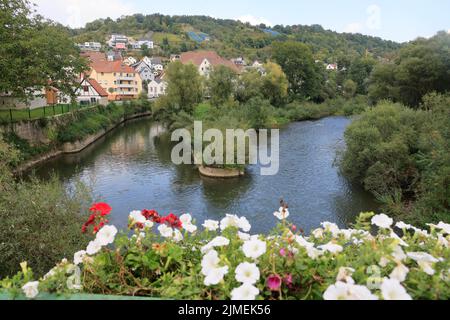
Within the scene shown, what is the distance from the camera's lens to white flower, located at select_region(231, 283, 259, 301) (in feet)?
6.81

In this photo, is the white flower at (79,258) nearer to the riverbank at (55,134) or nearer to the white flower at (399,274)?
the white flower at (399,274)

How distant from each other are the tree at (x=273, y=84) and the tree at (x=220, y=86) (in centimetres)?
943

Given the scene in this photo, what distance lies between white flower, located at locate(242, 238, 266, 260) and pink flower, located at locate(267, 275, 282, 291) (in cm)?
17

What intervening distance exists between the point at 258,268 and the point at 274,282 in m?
0.14

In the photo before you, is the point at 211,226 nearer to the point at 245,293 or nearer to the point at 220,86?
the point at 245,293

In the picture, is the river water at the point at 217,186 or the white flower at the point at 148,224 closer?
the white flower at the point at 148,224

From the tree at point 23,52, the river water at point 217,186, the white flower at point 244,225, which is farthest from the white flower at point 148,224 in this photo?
the tree at point 23,52

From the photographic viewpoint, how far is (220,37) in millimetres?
163000

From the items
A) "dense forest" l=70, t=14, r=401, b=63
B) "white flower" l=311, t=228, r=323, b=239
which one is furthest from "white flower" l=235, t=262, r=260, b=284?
"dense forest" l=70, t=14, r=401, b=63

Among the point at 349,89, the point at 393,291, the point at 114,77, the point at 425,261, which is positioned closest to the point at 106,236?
the point at 393,291

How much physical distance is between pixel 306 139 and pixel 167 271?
34364 millimetres

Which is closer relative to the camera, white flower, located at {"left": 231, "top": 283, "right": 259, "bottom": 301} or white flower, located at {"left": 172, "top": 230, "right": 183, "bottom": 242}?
white flower, located at {"left": 231, "top": 283, "right": 259, "bottom": 301}

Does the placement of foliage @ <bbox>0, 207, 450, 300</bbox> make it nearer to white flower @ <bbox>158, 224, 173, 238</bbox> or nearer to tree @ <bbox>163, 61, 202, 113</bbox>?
white flower @ <bbox>158, 224, 173, 238</bbox>

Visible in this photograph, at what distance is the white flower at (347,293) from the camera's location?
6.41ft
